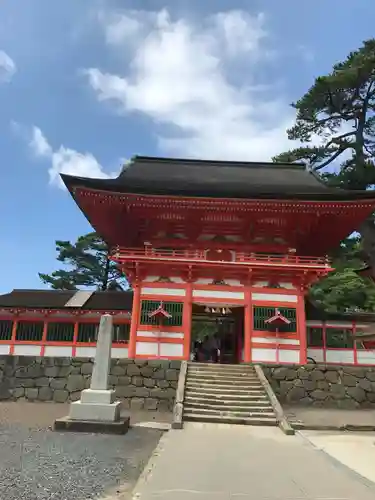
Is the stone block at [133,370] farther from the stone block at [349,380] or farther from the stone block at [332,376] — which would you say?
the stone block at [349,380]

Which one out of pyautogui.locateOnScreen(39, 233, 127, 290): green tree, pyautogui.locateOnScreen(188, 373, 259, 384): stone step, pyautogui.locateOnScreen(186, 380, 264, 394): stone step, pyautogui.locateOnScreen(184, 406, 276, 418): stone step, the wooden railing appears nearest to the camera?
pyautogui.locateOnScreen(184, 406, 276, 418): stone step

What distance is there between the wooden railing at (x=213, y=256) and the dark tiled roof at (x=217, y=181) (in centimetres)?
260

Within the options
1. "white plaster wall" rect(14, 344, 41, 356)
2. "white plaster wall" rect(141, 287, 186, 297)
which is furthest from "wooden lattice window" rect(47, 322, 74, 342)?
"white plaster wall" rect(141, 287, 186, 297)

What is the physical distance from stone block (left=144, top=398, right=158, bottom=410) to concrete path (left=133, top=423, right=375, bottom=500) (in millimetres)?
6575

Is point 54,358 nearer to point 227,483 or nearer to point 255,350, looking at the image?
point 255,350

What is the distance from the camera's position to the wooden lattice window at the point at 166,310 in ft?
54.4

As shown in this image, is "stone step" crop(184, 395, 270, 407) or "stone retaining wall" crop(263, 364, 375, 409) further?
"stone retaining wall" crop(263, 364, 375, 409)

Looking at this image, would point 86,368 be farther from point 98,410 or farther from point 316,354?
point 316,354

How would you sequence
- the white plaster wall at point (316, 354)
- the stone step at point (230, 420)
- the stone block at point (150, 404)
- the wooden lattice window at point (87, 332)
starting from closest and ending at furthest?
the stone step at point (230, 420), the stone block at point (150, 404), the white plaster wall at point (316, 354), the wooden lattice window at point (87, 332)

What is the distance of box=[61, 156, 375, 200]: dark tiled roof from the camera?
648 inches

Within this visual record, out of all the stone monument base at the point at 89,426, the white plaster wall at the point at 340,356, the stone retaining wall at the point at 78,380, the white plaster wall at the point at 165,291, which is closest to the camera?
the stone monument base at the point at 89,426

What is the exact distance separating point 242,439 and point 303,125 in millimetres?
24684

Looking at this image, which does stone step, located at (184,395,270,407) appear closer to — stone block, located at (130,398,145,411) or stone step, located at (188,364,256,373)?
stone step, located at (188,364,256,373)

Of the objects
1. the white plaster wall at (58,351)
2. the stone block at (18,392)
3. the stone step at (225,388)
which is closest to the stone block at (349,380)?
the stone step at (225,388)
